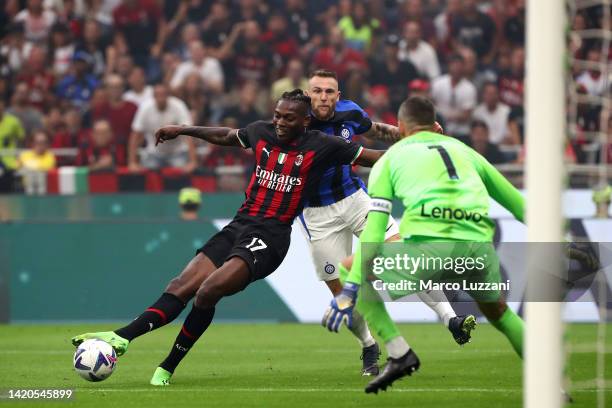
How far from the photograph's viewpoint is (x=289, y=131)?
28.4 feet

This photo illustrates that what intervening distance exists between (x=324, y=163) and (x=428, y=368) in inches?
79.8

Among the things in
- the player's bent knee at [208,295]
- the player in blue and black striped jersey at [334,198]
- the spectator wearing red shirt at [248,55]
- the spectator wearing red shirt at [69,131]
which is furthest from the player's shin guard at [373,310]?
the spectator wearing red shirt at [248,55]

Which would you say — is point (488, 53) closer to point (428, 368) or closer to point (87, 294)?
point (87, 294)

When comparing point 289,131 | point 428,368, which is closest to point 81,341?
point 289,131

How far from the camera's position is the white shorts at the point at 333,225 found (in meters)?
9.73

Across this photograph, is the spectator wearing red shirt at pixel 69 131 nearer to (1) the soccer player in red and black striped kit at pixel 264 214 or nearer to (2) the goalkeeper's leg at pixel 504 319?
(1) the soccer player in red and black striped kit at pixel 264 214

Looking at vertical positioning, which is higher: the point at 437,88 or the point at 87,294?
the point at 437,88

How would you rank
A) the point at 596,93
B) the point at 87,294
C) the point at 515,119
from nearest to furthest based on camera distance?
the point at 87,294
the point at 596,93
the point at 515,119

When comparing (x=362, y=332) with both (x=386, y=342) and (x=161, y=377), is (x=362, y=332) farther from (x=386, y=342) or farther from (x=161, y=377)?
(x=386, y=342)

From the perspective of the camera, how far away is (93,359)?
805 cm

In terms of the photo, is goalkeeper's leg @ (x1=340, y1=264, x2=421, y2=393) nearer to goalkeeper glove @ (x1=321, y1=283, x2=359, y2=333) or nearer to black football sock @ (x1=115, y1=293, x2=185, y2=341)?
goalkeeper glove @ (x1=321, y1=283, x2=359, y2=333)

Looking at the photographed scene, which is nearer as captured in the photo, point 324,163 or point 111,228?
point 324,163

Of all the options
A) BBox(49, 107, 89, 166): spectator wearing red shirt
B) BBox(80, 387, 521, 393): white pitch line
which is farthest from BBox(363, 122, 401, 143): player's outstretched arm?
BBox(49, 107, 89, 166): spectator wearing red shirt

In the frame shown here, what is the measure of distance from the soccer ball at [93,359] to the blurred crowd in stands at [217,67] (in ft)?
25.6
